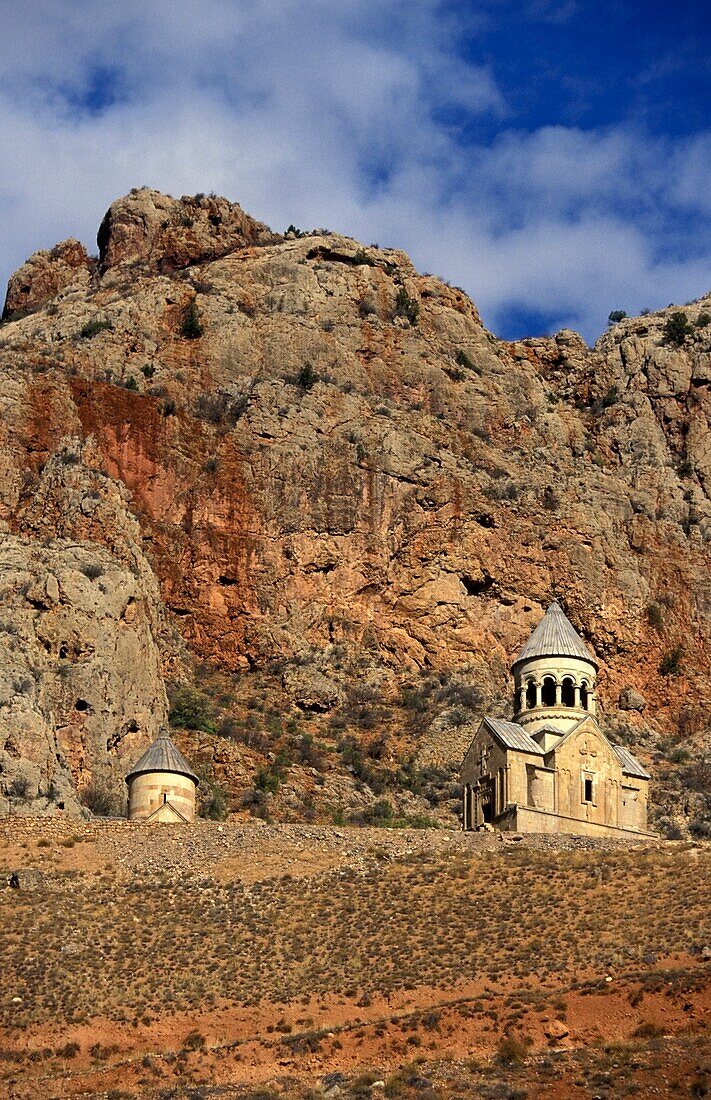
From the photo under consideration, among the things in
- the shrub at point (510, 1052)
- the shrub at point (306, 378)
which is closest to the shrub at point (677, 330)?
the shrub at point (306, 378)

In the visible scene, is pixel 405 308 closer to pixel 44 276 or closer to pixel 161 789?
pixel 44 276

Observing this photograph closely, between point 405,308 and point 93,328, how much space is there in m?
16.9

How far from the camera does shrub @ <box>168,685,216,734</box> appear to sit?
2916 inches

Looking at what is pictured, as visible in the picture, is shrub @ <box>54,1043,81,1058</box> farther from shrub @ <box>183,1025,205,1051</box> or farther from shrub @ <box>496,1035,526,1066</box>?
shrub @ <box>496,1035,526,1066</box>

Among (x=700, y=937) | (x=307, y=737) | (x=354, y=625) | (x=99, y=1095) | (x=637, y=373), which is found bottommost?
(x=99, y=1095)

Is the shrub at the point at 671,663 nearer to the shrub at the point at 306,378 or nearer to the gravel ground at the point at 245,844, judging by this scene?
the shrub at the point at 306,378

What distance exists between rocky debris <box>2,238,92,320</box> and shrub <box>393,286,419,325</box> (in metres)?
17.8

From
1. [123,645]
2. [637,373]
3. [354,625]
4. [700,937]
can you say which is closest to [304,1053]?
[700,937]

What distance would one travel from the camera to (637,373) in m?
99.4

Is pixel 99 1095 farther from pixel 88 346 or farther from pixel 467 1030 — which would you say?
pixel 88 346

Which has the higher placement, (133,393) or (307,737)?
(133,393)

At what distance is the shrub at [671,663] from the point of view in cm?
8469

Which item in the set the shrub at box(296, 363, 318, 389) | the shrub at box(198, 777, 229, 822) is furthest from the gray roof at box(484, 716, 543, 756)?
the shrub at box(296, 363, 318, 389)

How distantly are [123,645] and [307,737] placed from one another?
31.0 ft
